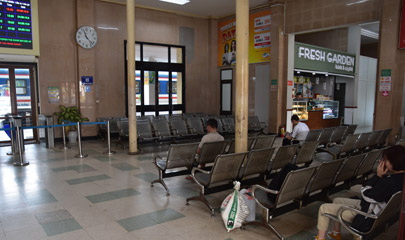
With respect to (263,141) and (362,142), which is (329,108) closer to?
(362,142)

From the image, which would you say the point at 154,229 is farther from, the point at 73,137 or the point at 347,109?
the point at 347,109

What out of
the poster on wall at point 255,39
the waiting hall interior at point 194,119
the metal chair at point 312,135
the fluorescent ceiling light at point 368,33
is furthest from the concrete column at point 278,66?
the fluorescent ceiling light at point 368,33

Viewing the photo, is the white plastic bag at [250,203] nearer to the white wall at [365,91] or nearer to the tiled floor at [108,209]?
the tiled floor at [108,209]

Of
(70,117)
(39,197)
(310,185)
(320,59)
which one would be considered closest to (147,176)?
(39,197)

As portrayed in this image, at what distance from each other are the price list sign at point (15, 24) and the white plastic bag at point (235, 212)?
8.28 meters

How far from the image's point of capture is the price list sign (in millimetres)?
8320

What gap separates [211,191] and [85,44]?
8.27 m

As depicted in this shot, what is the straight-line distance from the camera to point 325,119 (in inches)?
496

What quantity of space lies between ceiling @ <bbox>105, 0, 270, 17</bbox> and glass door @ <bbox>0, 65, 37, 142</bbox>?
13.8 ft

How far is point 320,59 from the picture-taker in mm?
11398

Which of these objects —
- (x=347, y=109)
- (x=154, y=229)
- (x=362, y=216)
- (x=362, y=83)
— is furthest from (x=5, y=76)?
(x=362, y=83)

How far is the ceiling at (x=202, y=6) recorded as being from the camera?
11.0 m

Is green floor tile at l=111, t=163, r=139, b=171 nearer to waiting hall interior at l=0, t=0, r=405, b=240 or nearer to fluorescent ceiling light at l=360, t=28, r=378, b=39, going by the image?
waiting hall interior at l=0, t=0, r=405, b=240

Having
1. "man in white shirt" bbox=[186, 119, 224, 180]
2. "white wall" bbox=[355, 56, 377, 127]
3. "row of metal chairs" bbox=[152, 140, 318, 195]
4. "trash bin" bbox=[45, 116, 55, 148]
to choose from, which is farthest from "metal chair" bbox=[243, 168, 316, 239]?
"white wall" bbox=[355, 56, 377, 127]
